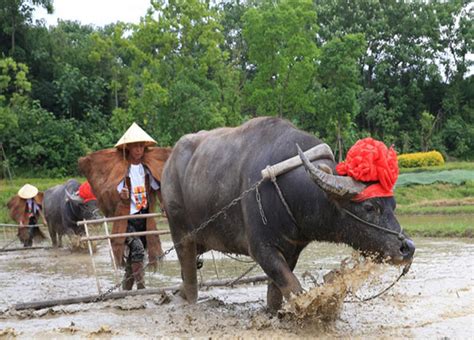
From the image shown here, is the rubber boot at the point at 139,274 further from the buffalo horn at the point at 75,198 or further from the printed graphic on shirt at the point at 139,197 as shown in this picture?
the buffalo horn at the point at 75,198

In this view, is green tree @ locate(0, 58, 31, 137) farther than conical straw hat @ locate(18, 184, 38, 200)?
Yes

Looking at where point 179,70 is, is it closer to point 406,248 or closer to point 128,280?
point 128,280

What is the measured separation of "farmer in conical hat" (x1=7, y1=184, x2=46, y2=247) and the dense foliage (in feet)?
23.9

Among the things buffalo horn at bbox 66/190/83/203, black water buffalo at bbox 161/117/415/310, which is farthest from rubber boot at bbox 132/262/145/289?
buffalo horn at bbox 66/190/83/203

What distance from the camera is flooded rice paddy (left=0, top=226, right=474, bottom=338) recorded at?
500 cm

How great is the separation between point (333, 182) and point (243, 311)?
72.9 inches

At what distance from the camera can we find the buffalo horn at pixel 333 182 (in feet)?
15.0

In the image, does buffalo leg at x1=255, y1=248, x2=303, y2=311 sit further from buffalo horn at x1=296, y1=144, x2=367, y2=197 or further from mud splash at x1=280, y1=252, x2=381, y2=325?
buffalo horn at x1=296, y1=144, x2=367, y2=197

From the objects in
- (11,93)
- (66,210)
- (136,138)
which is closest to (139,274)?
(136,138)

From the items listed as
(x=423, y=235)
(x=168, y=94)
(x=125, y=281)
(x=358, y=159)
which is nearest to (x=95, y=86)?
(x=168, y=94)

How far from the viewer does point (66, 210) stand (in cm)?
1360

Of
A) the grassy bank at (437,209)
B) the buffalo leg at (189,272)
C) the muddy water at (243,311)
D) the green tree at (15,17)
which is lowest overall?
the grassy bank at (437,209)

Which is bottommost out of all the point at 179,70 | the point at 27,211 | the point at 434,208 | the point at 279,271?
the point at 434,208

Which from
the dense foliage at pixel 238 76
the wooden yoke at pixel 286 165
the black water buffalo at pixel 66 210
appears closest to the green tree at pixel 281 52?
the dense foliage at pixel 238 76
